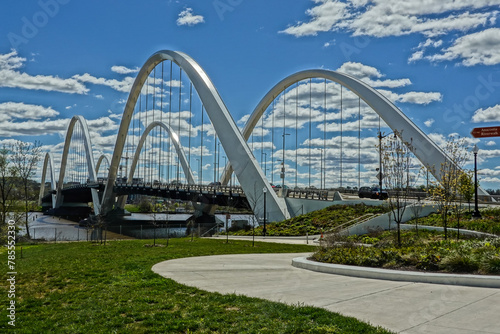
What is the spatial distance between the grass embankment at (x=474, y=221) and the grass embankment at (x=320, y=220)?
10.6ft

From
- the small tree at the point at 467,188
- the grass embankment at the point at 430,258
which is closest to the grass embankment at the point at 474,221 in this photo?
the small tree at the point at 467,188

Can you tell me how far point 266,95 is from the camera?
5972cm

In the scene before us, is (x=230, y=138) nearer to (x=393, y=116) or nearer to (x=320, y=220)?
(x=320, y=220)

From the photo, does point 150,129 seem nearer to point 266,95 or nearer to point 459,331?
point 266,95

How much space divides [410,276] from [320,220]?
81.8 feet

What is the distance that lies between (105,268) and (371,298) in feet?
26.3

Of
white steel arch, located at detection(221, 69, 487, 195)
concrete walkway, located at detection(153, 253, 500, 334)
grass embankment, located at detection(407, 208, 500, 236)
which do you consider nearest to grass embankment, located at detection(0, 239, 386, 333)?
concrete walkway, located at detection(153, 253, 500, 334)

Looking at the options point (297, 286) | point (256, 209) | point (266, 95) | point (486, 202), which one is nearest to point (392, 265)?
point (297, 286)

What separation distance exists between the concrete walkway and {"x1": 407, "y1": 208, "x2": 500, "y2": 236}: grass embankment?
15.0 meters

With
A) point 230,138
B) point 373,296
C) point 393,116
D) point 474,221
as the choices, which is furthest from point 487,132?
point 230,138

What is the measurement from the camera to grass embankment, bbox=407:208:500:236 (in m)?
22.8

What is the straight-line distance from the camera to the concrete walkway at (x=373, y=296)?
6.39 metres

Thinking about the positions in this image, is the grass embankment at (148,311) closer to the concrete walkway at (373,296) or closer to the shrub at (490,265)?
the concrete walkway at (373,296)

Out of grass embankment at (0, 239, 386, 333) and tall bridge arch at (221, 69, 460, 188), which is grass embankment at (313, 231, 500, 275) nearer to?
grass embankment at (0, 239, 386, 333)
